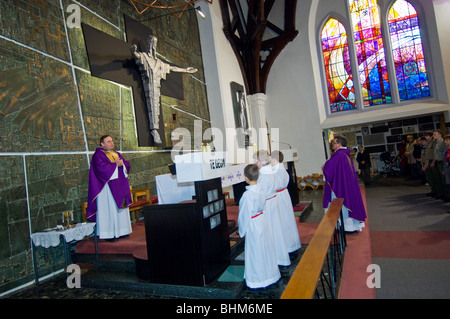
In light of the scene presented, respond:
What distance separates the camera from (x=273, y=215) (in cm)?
383

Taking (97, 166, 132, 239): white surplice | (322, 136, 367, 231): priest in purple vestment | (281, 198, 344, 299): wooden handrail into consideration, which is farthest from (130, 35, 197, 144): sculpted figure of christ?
(281, 198, 344, 299): wooden handrail

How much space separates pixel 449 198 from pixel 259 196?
5.81 meters

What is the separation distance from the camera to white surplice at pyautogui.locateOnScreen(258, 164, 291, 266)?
365 cm

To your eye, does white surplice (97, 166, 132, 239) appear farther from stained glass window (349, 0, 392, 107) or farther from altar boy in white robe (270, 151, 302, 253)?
stained glass window (349, 0, 392, 107)

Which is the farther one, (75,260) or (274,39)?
(274,39)

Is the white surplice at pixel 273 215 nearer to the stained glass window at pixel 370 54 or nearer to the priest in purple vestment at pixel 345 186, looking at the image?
the priest in purple vestment at pixel 345 186

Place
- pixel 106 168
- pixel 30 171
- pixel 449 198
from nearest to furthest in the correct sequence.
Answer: pixel 30 171 → pixel 106 168 → pixel 449 198

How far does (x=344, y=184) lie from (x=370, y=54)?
8.94 m

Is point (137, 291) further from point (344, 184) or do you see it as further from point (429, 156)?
point (429, 156)

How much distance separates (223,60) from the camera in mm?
10391

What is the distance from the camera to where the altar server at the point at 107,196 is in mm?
4582

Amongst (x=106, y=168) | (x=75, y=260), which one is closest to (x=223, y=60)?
(x=106, y=168)

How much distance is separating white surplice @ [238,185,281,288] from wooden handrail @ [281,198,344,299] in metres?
0.60
